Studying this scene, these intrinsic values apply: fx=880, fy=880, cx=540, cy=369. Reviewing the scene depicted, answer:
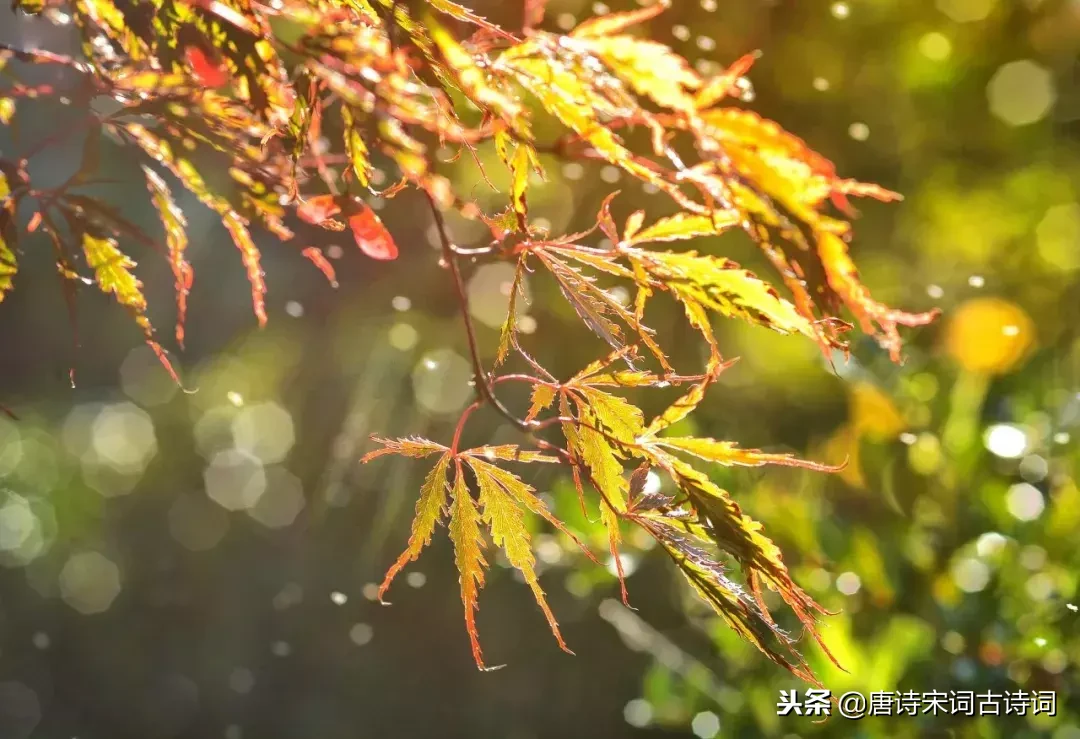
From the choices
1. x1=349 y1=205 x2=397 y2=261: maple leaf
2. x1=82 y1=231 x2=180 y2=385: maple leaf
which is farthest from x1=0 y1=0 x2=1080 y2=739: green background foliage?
x1=349 y1=205 x2=397 y2=261: maple leaf

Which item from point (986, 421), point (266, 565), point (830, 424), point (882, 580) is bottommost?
point (266, 565)

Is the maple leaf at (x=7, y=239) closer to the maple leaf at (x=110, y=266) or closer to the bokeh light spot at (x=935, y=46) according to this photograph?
the maple leaf at (x=110, y=266)

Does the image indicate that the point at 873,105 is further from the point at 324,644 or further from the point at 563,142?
the point at 324,644

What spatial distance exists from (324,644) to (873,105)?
2.42m

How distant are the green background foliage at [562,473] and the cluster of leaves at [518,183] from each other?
186mm

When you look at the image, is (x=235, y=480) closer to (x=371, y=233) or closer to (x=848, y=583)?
(x=848, y=583)

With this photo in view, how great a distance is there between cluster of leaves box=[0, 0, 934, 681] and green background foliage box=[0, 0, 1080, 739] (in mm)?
186

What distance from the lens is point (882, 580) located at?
1313mm

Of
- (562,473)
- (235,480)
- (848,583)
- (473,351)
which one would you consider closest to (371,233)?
(473,351)

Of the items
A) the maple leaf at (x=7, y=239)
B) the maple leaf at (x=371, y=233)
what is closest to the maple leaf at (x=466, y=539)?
the maple leaf at (x=371, y=233)

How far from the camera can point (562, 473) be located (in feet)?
7.12

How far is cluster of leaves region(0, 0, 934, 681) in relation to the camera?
1.60ft

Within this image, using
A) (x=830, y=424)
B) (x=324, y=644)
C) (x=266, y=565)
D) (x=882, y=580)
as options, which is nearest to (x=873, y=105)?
(x=830, y=424)

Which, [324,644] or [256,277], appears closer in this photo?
[256,277]
